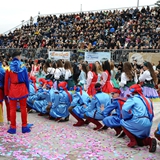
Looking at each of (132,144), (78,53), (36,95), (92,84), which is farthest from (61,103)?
(78,53)

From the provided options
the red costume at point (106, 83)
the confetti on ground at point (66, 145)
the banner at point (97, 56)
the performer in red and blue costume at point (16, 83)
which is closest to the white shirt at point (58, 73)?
the red costume at point (106, 83)

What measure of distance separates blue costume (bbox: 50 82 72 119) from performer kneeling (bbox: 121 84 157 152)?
2223 mm

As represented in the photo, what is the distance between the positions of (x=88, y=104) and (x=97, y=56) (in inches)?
364

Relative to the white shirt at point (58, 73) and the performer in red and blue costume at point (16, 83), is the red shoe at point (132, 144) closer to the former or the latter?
the performer in red and blue costume at point (16, 83)

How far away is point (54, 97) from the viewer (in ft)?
23.0

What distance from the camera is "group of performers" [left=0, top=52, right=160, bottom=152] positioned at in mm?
4957

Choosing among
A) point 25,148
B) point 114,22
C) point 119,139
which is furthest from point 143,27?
point 25,148

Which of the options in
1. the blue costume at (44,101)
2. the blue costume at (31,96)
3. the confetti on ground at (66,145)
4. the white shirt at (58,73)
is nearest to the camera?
the confetti on ground at (66,145)

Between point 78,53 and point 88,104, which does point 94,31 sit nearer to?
point 78,53

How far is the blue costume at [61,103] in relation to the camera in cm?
698

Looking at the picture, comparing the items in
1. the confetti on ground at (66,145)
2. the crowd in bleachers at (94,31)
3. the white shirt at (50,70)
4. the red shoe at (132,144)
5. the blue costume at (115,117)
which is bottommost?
the confetti on ground at (66,145)

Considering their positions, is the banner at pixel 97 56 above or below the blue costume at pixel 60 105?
above

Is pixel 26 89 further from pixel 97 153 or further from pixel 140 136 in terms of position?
pixel 140 136

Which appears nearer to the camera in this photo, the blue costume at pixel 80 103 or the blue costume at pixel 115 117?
the blue costume at pixel 115 117
